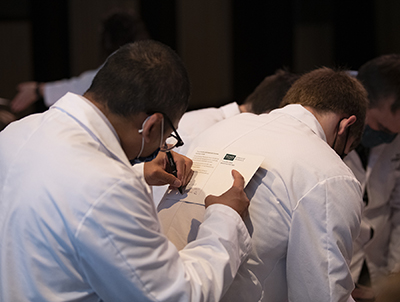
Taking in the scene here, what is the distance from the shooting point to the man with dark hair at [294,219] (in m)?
1.21

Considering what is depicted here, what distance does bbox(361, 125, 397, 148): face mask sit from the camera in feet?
7.34

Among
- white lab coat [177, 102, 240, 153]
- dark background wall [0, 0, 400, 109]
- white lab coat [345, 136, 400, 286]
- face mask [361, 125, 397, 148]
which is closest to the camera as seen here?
white lab coat [177, 102, 240, 153]

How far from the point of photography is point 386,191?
2.42 metres

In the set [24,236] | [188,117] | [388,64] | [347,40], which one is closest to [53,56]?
[188,117]

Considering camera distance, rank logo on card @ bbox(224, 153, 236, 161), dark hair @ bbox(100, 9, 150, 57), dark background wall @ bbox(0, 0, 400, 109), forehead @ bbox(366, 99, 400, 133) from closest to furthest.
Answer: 1. logo on card @ bbox(224, 153, 236, 161)
2. forehead @ bbox(366, 99, 400, 133)
3. dark hair @ bbox(100, 9, 150, 57)
4. dark background wall @ bbox(0, 0, 400, 109)

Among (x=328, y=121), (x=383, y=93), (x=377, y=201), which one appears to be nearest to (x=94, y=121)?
(x=328, y=121)

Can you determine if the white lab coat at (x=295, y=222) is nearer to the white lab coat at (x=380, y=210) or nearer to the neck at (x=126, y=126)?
the neck at (x=126, y=126)

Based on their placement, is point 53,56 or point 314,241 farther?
point 53,56

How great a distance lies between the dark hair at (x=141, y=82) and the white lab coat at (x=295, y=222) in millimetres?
365

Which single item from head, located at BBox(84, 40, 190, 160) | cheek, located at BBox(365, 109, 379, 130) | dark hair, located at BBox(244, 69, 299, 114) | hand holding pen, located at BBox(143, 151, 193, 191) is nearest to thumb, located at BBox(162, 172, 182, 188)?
hand holding pen, located at BBox(143, 151, 193, 191)

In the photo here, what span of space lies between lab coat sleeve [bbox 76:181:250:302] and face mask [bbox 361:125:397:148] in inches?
58.4

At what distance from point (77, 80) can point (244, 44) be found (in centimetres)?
159

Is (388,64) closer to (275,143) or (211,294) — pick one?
(275,143)

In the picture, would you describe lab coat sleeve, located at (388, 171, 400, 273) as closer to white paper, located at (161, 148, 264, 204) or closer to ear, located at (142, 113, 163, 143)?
white paper, located at (161, 148, 264, 204)
